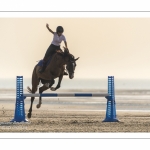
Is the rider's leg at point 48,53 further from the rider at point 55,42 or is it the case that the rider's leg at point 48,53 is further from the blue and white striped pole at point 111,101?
the blue and white striped pole at point 111,101

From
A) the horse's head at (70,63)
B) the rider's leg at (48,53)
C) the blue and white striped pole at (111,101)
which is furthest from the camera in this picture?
the rider's leg at (48,53)

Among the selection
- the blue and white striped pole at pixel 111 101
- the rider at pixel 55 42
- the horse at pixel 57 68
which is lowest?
the blue and white striped pole at pixel 111 101

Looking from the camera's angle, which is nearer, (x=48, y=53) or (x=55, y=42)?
(x=55, y=42)

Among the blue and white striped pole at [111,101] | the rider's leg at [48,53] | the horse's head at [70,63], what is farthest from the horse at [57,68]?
the blue and white striped pole at [111,101]

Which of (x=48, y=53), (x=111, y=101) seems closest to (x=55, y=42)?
(x=48, y=53)

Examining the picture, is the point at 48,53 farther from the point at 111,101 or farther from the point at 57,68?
the point at 111,101

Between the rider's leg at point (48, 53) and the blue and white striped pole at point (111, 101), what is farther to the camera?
the rider's leg at point (48, 53)

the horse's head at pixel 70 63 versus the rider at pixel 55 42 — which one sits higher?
the rider at pixel 55 42

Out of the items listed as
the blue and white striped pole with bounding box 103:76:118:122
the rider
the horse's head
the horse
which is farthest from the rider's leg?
the blue and white striped pole with bounding box 103:76:118:122

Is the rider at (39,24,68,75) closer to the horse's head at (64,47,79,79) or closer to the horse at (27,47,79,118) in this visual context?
the horse at (27,47,79,118)
